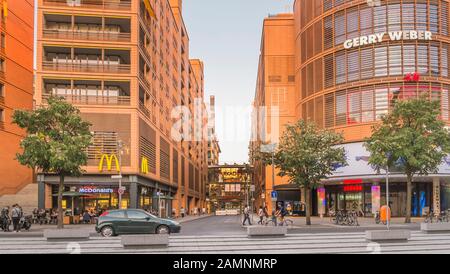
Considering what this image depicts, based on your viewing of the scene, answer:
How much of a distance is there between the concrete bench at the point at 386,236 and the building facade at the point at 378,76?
2793 cm

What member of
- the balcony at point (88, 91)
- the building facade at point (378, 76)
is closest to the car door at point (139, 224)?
the balcony at point (88, 91)

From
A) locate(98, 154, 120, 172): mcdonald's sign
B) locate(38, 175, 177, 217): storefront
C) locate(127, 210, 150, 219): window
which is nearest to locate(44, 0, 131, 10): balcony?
locate(98, 154, 120, 172): mcdonald's sign

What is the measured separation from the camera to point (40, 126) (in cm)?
3666

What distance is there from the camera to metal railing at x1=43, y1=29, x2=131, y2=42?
167 feet

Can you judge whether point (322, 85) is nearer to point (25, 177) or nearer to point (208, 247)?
point (25, 177)

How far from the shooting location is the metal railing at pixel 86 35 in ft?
167

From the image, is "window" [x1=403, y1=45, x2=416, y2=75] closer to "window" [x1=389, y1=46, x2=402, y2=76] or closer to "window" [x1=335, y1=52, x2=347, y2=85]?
"window" [x1=389, y1=46, x2=402, y2=76]

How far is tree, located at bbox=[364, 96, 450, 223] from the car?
19.2 m

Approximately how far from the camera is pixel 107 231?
92.6 feet

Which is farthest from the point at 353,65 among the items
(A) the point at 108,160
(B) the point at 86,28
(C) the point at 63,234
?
(C) the point at 63,234

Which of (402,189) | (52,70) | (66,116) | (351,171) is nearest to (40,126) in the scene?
(66,116)

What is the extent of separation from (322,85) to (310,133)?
18563 mm

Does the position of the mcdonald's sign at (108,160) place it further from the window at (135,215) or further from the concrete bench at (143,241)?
the concrete bench at (143,241)

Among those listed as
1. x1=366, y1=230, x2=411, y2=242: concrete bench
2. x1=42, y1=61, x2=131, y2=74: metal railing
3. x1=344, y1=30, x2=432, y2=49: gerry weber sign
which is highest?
x1=344, y1=30, x2=432, y2=49: gerry weber sign
